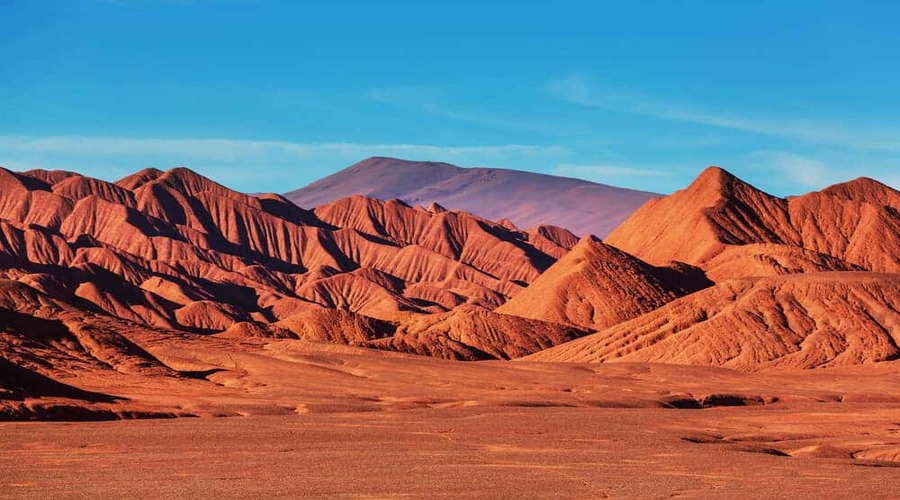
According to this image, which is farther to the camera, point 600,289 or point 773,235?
point 773,235

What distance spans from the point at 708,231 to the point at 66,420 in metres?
130

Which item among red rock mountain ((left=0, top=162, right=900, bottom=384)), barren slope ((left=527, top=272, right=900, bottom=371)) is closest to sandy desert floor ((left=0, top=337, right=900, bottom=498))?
barren slope ((left=527, top=272, right=900, bottom=371))

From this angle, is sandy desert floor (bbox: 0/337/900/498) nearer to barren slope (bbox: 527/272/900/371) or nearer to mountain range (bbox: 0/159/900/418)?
mountain range (bbox: 0/159/900/418)

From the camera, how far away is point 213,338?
129m

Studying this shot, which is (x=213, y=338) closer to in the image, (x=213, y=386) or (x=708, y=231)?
(x=213, y=386)

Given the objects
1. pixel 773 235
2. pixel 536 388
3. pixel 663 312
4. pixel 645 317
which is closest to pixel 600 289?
pixel 645 317

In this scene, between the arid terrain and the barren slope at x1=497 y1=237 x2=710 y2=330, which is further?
the barren slope at x1=497 y1=237 x2=710 y2=330

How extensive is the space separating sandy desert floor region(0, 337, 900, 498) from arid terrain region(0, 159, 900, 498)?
24 centimetres

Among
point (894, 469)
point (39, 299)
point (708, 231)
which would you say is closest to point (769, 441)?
point (894, 469)

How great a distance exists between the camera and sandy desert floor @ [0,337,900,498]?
145ft

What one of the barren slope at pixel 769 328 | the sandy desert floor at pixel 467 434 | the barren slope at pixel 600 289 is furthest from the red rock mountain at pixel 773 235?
the sandy desert floor at pixel 467 434

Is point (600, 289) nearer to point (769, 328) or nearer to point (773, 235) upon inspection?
point (769, 328)

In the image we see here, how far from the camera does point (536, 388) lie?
99.4 meters

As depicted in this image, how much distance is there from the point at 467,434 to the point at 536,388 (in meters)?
36.2
